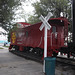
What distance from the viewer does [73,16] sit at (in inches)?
264

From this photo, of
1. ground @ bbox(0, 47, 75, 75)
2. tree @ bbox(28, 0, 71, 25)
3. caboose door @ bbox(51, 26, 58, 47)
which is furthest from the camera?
tree @ bbox(28, 0, 71, 25)

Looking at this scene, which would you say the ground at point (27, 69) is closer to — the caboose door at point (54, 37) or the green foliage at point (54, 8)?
the caboose door at point (54, 37)

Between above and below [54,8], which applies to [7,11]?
below

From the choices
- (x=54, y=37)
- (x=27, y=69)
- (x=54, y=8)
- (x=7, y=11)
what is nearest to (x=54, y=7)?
(x=54, y=8)

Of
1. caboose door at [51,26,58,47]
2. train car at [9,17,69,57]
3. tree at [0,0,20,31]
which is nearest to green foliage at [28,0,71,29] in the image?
train car at [9,17,69,57]

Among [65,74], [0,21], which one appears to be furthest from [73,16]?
[0,21]

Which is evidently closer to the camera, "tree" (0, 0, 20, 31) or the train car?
"tree" (0, 0, 20, 31)

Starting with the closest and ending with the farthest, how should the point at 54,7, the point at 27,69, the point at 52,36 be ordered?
the point at 27,69, the point at 52,36, the point at 54,7

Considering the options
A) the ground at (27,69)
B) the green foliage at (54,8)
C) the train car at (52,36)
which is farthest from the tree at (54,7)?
the ground at (27,69)

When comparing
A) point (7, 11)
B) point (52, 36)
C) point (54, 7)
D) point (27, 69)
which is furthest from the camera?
point (54, 7)

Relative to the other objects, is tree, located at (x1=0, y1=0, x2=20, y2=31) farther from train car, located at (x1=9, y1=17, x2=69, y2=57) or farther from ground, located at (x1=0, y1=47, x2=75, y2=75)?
ground, located at (x1=0, y1=47, x2=75, y2=75)

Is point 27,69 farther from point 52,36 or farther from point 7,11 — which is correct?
point 7,11

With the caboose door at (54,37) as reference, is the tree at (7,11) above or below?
above

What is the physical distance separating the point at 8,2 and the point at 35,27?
11.8 feet
